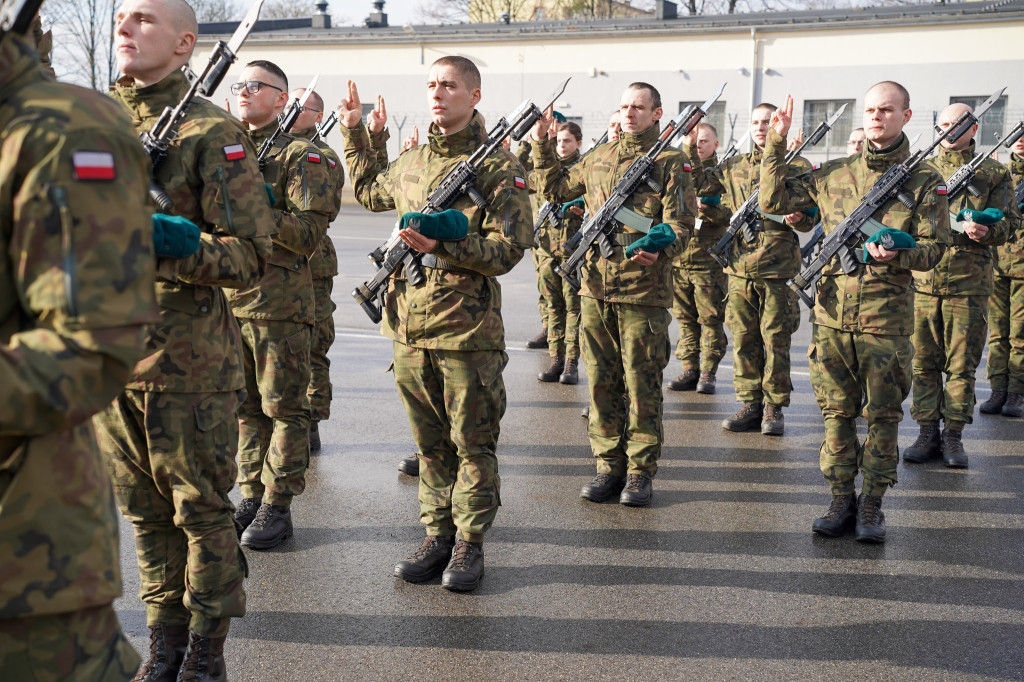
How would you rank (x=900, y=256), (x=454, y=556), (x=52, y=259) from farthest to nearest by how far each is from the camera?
1. (x=900, y=256)
2. (x=454, y=556)
3. (x=52, y=259)

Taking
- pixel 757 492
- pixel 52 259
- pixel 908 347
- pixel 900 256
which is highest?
pixel 52 259

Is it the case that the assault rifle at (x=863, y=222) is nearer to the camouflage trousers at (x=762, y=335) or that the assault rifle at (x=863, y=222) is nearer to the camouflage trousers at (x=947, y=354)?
the camouflage trousers at (x=947, y=354)

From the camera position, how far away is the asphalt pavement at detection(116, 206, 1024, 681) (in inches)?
149

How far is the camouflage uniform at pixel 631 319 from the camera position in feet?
18.6

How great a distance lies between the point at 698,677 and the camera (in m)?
3.65

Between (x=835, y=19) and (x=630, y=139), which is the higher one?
(x=835, y=19)

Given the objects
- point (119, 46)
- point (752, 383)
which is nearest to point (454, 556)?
point (119, 46)

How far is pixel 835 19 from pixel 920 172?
2587cm

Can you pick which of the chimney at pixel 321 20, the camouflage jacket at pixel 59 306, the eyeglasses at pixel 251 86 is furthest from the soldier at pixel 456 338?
the chimney at pixel 321 20

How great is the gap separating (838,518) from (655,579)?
1.21 metres

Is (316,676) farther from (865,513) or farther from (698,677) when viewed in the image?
(865,513)

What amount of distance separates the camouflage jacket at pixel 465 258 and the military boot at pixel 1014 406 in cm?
524

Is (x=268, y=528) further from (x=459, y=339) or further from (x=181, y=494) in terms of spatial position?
(x=181, y=494)

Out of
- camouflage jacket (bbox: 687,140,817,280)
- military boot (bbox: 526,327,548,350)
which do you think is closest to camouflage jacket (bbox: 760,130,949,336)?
camouflage jacket (bbox: 687,140,817,280)
